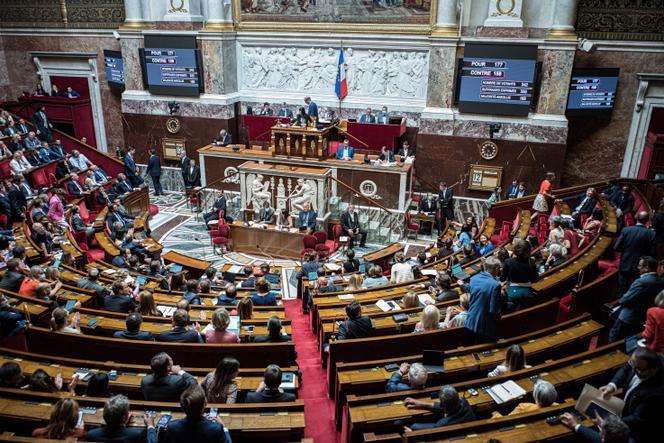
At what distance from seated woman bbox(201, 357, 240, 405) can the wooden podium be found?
10496mm

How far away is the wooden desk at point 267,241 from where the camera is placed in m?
12.9

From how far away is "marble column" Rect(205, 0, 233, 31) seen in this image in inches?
663

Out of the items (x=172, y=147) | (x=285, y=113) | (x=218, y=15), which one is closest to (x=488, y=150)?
(x=285, y=113)

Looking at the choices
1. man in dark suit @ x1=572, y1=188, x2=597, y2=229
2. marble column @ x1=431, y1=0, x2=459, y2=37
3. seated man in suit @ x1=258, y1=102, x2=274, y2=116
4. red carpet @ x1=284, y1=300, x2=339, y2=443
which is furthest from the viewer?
seated man in suit @ x1=258, y1=102, x2=274, y2=116

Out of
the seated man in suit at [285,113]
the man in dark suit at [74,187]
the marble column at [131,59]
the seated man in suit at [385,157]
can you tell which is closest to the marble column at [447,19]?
the seated man in suit at [385,157]

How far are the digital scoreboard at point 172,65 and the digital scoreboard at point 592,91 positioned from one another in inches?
478

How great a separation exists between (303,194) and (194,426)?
10287mm

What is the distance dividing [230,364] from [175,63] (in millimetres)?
15181

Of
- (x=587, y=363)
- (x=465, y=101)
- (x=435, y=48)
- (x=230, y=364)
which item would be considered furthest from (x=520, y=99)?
(x=230, y=364)

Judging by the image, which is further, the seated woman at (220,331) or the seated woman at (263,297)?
the seated woman at (263,297)

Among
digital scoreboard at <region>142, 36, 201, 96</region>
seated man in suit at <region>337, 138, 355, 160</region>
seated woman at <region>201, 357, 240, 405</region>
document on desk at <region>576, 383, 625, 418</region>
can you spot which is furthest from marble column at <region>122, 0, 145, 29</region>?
document on desk at <region>576, 383, 625, 418</region>

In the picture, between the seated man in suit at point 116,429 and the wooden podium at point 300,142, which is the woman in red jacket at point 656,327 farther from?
the wooden podium at point 300,142

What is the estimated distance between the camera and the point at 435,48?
1488 cm

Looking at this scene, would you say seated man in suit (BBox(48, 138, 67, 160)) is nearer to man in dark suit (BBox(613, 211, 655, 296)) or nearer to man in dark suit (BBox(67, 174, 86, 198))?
man in dark suit (BBox(67, 174, 86, 198))
